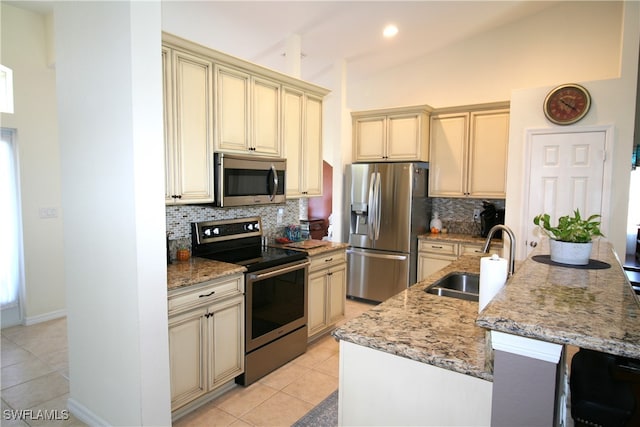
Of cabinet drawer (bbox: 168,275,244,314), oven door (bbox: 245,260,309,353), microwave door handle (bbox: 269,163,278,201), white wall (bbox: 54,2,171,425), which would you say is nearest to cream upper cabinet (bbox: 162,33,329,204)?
microwave door handle (bbox: 269,163,278,201)

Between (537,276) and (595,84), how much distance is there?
3.10 metres

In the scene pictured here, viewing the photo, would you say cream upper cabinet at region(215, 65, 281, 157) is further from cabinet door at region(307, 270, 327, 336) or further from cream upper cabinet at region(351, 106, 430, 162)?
cream upper cabinet at region(351, 106, 430, 162)

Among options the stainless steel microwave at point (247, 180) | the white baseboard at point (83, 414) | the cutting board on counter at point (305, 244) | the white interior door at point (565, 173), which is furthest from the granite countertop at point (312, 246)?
the white interior door at point (565, 173)

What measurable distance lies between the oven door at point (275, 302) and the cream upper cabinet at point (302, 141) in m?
0.91

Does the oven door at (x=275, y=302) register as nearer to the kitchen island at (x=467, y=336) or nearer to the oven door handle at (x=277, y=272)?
the oven door handle at (x=277, y=272)

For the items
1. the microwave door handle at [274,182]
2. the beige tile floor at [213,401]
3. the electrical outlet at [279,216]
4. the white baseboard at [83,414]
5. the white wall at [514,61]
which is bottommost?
the beige tile floor at [213,401]

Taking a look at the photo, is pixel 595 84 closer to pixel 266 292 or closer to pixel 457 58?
pixel 457 58

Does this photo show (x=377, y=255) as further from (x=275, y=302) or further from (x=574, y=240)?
(x=574, y=240)

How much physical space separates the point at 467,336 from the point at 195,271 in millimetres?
1812

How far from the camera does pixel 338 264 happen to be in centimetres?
384

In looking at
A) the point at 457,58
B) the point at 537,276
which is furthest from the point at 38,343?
the point at 457,58

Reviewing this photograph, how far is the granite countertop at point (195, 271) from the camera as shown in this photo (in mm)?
2326

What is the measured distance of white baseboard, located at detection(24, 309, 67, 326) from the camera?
3996 mm

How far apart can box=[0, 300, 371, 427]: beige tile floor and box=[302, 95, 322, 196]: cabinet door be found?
5.24 feet
